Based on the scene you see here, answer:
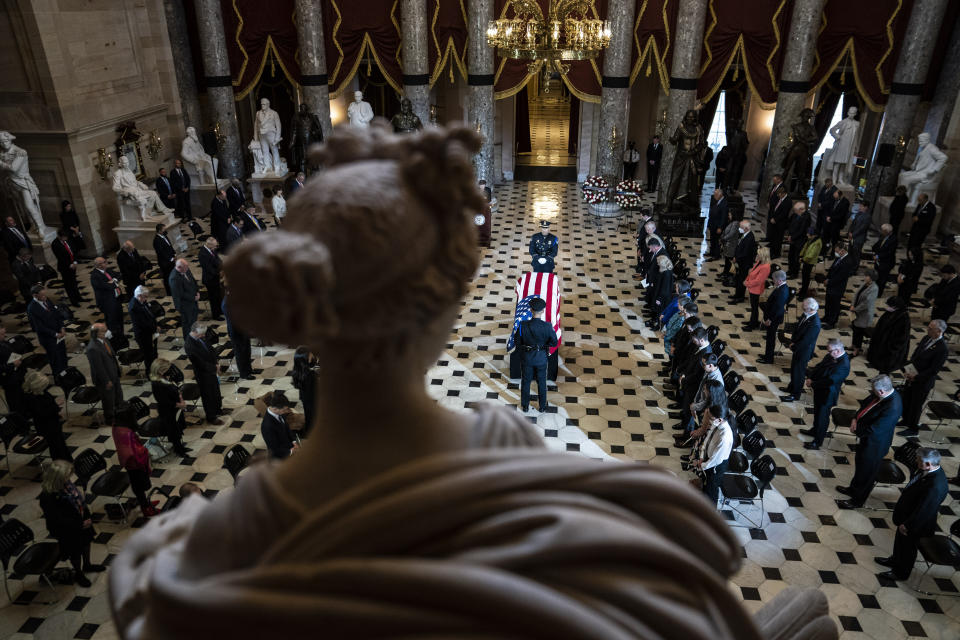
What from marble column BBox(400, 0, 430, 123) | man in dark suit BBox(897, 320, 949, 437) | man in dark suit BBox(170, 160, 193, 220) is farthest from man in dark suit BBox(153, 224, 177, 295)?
man in dark suit BBox(897, 320, 949, 437)

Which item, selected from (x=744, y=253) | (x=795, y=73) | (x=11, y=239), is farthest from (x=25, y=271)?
(x=795, y=73)

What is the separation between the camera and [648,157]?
1933 centimetres

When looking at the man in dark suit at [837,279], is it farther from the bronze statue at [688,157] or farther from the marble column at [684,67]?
the marble column at [684,67]

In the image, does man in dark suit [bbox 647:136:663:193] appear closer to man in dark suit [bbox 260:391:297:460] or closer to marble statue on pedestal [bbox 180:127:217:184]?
marble statue on pedestal [bbox 180:127:217:184]

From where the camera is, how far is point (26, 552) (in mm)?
6055

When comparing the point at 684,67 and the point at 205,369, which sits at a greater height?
the point at 684,67

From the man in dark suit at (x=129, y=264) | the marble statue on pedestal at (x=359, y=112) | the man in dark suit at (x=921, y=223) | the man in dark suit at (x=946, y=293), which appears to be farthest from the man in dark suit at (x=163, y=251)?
the man in dark suit at (x=921, y=223)

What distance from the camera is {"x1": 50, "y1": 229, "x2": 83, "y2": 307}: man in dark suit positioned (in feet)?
38.1

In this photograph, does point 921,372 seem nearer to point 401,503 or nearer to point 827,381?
point 827,381

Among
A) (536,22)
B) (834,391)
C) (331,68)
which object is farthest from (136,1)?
(834,391)

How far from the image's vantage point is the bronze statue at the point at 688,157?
15531 millimetres

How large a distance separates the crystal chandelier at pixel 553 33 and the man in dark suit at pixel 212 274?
6.34 m

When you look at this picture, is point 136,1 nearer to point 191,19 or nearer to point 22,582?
point 191,19

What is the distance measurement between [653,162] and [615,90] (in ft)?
9.17
